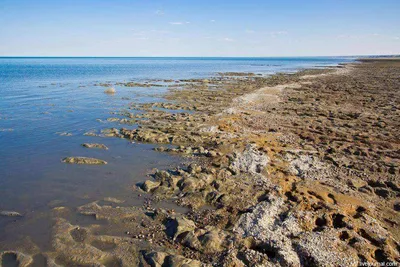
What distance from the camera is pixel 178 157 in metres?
12.6

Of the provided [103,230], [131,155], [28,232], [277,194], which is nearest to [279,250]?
[277,194]

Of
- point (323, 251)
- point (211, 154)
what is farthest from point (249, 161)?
point (323, 251)

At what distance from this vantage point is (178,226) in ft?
23.8

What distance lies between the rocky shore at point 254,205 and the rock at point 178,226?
0.12 feet

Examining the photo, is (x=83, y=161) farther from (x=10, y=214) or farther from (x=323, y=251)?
(x=323, y=251)

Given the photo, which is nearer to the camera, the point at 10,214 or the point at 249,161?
the point at 10,214

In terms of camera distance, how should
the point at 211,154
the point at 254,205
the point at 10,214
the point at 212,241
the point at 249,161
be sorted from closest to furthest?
the point at 212,241 → the point at 10,214 → the point at 254,205 → the point at 249,161 → the point at 211,154

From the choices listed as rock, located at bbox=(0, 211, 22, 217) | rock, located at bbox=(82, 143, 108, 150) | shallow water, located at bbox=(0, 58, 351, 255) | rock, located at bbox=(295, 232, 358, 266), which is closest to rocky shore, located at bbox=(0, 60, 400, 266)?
rock, located at bbox=(295, 232, 358, 266)

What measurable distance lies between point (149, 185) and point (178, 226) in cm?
279

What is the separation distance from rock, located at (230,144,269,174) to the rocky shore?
0.15 ft

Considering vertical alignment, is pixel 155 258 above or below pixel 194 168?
below

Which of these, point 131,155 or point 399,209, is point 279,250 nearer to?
point 399,209

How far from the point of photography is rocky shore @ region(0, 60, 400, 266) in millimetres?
6336

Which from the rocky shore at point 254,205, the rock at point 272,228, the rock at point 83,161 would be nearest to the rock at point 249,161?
the rocky shore at point 254,205
